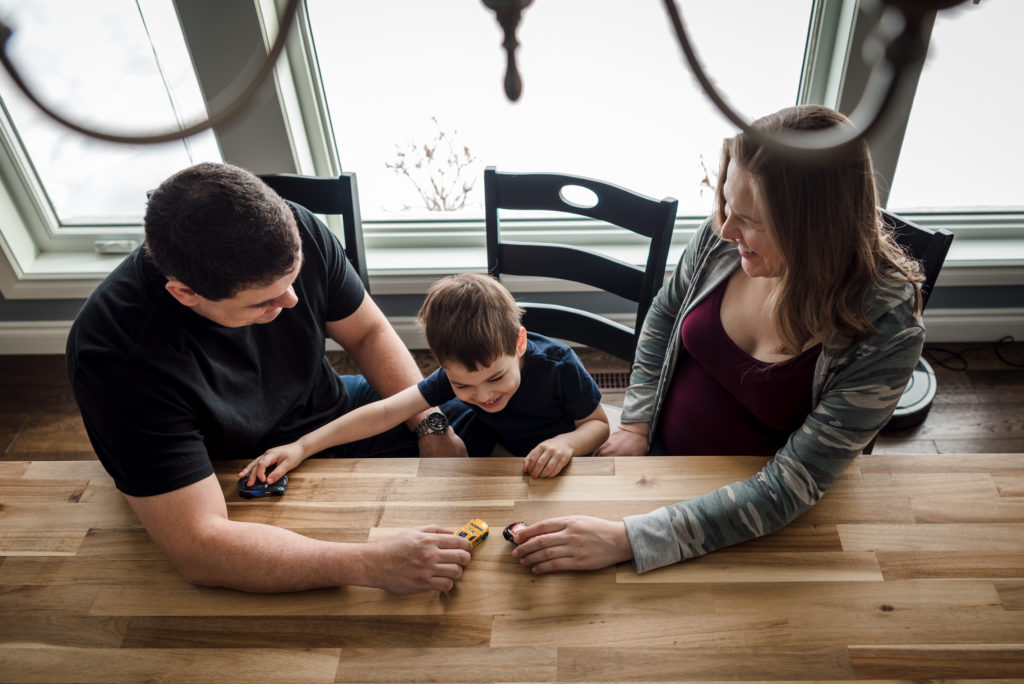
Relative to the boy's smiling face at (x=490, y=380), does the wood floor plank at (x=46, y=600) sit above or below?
below

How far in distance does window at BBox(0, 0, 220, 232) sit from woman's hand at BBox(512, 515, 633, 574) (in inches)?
66.4

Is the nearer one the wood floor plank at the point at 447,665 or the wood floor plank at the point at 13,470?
the wood floor plank at the point at 447,665

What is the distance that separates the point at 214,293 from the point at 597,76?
1.66m

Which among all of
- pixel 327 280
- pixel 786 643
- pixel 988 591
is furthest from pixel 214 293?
pixel 988 591

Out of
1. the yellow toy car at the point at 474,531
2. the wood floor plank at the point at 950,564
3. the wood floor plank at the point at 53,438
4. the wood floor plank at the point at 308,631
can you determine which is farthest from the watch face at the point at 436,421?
the wood floor plank at the point at 53,438

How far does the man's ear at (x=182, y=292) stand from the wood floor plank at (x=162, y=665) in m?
0.57

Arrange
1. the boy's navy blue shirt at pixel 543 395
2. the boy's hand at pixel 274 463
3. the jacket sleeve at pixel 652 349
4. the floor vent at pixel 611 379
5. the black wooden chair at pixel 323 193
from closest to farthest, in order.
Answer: the boy's hand at pixel 274 463, the boy's navy blue shirt at pixel 543 395, the jacket sleeve at pixel 652 349, the black wooden chair at pixel 323 193, the floor vent at pixel 611 379

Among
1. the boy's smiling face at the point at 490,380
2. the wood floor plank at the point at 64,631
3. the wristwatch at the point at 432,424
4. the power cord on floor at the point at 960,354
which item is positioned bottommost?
the power cord on floor at the point at 960,354

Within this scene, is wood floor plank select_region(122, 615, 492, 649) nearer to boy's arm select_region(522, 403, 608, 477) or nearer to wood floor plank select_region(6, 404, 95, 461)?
boy's arm select_region(522, 403, 608, 477)

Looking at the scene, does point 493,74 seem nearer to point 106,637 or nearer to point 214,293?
point 214,293

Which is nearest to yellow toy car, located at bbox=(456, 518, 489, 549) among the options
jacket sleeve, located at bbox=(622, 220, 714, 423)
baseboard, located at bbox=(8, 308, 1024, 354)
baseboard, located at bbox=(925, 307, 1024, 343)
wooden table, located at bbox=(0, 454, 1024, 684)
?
wooden table, located at bbox=(0, 454, 1024, 684)

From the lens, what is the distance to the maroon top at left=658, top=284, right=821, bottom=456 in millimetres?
1318

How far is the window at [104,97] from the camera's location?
87.0 inches

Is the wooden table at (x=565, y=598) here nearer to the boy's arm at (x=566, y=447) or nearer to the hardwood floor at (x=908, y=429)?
the boy's arm at (x=566, y=447)
